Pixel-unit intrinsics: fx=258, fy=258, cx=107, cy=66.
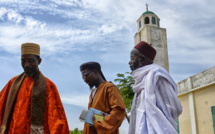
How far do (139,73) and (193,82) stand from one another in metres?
11.6

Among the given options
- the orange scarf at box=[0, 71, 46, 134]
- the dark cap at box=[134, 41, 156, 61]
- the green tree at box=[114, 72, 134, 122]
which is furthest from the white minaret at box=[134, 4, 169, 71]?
the orange scarf at box=[0, 71, 46, 134]

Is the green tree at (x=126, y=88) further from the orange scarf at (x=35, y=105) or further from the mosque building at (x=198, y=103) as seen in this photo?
the orange scarf at (x=35, y=105)

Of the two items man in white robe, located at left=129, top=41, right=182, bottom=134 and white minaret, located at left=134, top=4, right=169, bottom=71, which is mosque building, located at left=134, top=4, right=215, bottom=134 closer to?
man in white robe, located at left=129, top=41, right=182, bottom=134

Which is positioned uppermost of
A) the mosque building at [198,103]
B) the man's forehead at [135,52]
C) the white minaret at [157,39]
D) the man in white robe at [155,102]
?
the white minaret at [157,39]

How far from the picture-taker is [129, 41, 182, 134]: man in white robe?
2.74 metres

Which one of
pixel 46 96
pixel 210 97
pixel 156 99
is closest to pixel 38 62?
pixel 46 96

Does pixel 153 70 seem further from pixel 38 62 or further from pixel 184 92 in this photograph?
pixel 184 92

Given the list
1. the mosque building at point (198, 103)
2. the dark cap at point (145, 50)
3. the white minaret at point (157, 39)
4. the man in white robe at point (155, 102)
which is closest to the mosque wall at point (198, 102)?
the mosque building at point (198, 103)

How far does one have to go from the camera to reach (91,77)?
157 inches

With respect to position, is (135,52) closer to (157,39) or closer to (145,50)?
(145,50)

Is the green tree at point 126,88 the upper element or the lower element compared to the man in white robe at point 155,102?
upper

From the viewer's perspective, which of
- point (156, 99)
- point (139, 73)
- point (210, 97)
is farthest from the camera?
point (210, 97)

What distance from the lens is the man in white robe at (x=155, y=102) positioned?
9.01 ft

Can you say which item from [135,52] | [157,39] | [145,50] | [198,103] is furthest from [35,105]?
[157,39]
